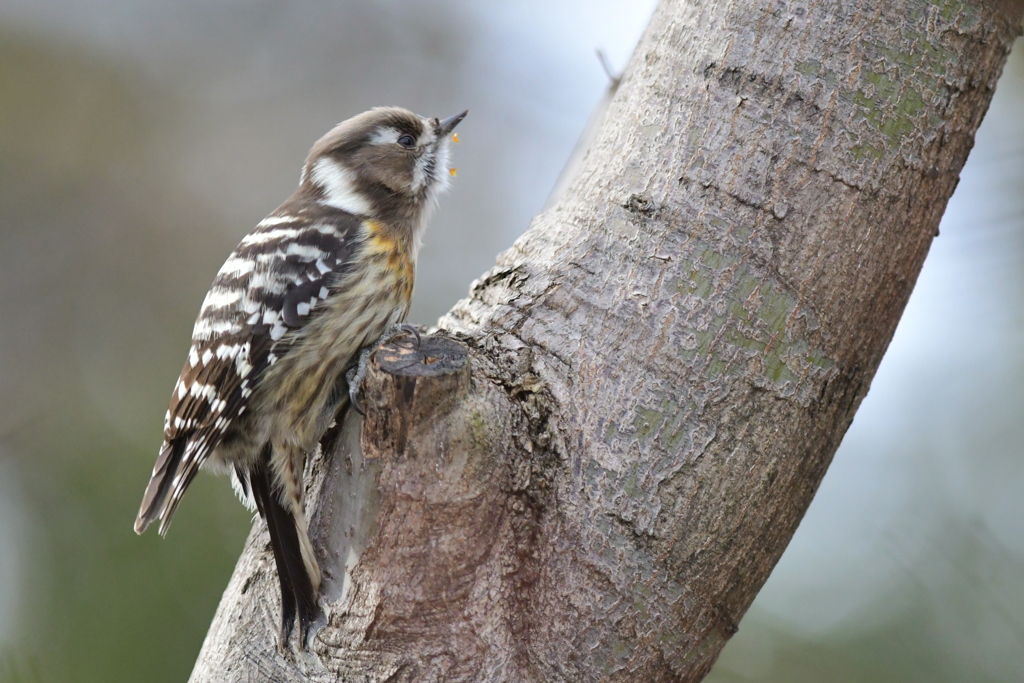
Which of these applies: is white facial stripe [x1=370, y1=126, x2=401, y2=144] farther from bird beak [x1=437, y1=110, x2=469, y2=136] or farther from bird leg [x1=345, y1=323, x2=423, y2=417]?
bird leg [x1=345, y1=323, x2=423, y2=417]

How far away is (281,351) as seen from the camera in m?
2.62

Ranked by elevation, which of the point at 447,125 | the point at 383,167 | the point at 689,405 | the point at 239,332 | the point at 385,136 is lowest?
the point at 239,332

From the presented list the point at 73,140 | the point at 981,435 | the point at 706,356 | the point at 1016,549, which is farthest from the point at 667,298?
the point at 73,140

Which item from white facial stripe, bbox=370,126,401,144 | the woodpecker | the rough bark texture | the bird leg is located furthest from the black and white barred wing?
the rough bark texture

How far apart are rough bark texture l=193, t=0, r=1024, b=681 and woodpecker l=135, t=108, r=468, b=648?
42 centimetres

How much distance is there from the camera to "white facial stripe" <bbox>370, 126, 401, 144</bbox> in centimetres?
332

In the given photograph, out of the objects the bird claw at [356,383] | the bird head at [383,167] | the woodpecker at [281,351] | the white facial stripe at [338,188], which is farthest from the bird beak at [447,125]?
the bird claw at [356,383]

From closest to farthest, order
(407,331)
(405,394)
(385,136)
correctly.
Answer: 1. (405,394)
2. (407,331)
3. (385,136)

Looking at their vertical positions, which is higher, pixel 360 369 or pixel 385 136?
pixel 385 136

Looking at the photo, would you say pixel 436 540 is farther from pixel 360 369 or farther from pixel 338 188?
pixel 338 188

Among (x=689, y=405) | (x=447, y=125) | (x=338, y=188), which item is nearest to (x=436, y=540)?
(x=689, y=405)

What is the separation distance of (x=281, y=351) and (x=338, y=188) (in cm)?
86

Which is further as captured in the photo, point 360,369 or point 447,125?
point 447,125

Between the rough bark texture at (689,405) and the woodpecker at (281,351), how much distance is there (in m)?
0.42
